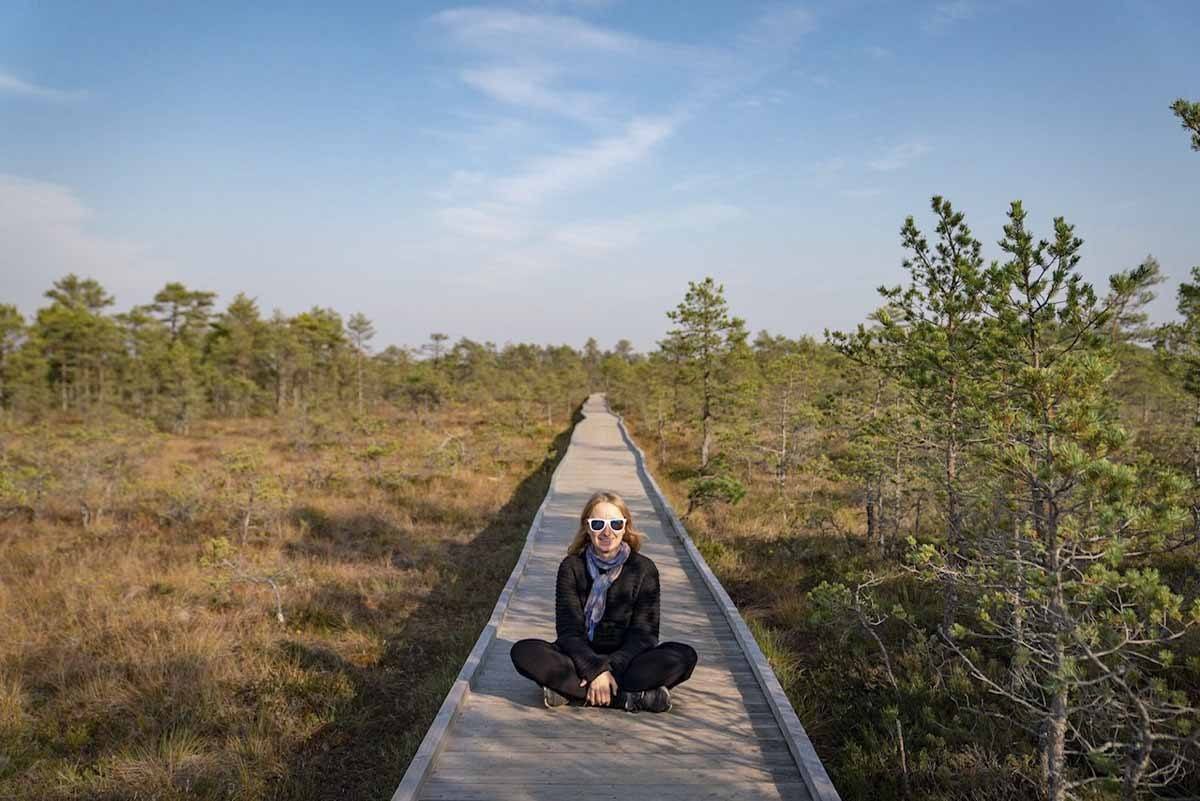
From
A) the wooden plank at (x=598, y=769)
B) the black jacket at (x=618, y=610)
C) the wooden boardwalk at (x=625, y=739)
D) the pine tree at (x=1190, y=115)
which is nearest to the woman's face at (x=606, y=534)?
the black jacket at (x=618, y=610)

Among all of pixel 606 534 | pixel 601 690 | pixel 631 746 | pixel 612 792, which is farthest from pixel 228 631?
pixel 612 792

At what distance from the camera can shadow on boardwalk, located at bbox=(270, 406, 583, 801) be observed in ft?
15.0

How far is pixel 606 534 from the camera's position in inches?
174

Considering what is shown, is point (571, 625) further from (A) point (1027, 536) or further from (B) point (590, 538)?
(A) point (1027, 536)

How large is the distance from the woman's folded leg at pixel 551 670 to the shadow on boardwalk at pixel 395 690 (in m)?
1.21

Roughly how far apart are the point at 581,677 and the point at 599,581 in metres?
0.63

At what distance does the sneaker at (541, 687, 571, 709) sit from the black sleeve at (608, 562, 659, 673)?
0.45m

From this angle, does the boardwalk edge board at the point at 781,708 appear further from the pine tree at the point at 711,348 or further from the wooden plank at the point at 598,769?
the pine tree at the point at 711,348

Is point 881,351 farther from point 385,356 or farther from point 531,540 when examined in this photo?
point 385,356

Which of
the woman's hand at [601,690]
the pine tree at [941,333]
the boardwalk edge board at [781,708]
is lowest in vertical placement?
the boardwalk edge board at [781,708]

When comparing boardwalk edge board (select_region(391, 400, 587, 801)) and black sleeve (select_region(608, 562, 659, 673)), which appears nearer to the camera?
boardwalk edge board (select_region(391, 400, 587, 801))

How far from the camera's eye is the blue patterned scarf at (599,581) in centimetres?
448

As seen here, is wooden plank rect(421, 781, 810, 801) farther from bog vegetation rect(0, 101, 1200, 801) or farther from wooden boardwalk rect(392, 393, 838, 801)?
bog vegetation rect(0, 101, 1200, 801)

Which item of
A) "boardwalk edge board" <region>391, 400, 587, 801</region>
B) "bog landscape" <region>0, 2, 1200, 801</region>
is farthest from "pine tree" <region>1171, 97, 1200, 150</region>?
"boardwalk edge board" <region>391, 400, 587, 801</region>
